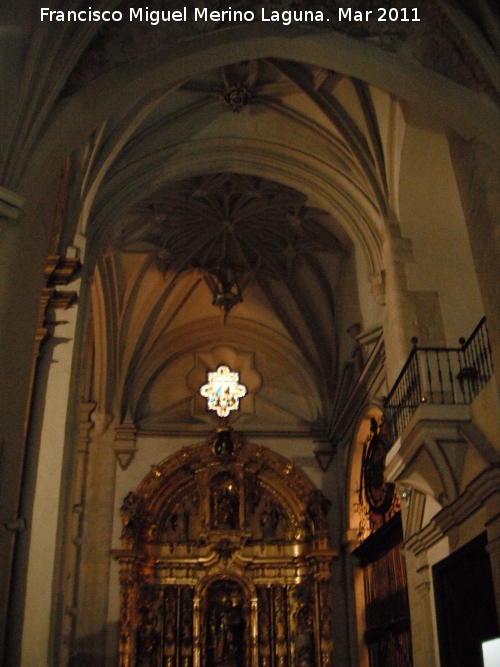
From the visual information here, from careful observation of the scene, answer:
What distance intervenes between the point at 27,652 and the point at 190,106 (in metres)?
8.25

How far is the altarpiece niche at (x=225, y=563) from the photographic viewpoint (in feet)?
49.1

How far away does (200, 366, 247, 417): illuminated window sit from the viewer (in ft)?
57.3

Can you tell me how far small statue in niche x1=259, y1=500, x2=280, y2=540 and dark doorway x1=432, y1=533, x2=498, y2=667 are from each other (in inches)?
293

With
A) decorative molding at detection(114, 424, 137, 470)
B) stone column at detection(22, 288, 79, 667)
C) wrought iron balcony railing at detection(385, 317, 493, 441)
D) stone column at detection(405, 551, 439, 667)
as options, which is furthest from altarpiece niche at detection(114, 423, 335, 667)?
stone column at detection(22, 288, 79, 667)

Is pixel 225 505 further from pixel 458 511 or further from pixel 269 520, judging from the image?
pixel 458 511

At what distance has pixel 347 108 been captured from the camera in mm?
11547

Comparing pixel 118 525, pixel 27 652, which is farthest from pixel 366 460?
pixel 27 652

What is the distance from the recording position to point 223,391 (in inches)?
696

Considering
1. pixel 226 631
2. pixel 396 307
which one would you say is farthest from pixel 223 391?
pixel 396 307

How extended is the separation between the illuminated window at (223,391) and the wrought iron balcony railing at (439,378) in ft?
24.3

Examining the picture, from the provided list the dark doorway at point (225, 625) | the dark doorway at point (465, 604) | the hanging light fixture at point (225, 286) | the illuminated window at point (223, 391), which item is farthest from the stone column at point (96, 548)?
the dark doorway at point (465, 604)

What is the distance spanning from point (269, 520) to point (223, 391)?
320cm

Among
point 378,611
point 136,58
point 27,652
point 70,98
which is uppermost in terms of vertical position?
point 136,58

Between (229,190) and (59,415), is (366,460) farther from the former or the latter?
(59,415)
